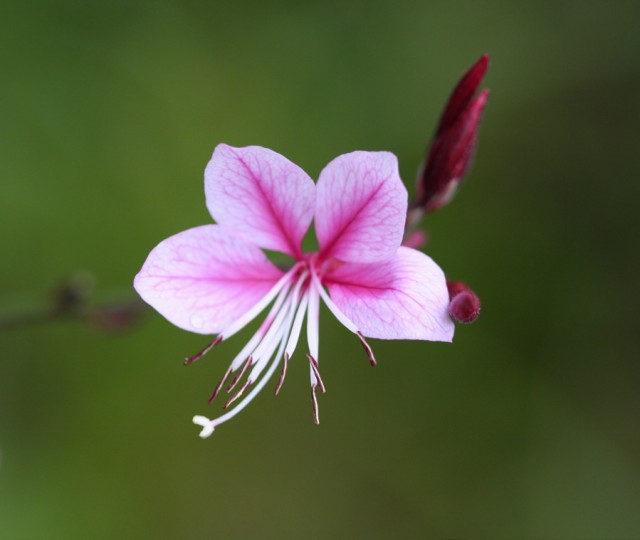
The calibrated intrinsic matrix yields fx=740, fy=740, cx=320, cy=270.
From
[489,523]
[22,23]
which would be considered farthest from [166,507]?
[22,23]

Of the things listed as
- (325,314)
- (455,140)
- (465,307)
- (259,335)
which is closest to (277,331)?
(259,335)

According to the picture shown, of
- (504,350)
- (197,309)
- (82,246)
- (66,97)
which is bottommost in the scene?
(504,350)

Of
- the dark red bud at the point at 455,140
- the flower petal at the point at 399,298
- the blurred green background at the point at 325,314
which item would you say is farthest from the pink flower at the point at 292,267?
the blurred green background at the point at 325,314

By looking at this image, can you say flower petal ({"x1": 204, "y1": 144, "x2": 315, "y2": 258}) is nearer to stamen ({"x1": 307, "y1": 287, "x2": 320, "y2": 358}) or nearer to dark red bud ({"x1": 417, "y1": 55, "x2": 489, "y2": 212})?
stamen ({"x1": 307, "y1": 287, "x2": 320, "y2": 358})

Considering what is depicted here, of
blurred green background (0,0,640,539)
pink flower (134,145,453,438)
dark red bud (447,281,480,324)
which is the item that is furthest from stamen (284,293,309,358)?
blurred green background (0,0,640,539)

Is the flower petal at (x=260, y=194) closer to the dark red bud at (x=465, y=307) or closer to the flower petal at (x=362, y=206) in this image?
the flower petal at (x=362, y=206)

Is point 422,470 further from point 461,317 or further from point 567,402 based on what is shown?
point 461,317

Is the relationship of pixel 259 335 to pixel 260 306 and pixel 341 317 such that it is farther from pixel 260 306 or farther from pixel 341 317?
pixel 341 317
